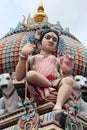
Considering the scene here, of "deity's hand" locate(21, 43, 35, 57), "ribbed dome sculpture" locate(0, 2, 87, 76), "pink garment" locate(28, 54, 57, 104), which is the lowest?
"ribbed dome sculpture" locate(0, 2, 87, 76)

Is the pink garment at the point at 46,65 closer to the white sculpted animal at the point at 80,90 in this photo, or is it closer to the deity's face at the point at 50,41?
the deity's face at the point at 50,41

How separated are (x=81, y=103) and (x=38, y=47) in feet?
5.78

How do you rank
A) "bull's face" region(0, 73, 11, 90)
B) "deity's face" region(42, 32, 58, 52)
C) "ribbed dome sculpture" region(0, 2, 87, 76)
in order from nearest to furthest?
"deity's face" region(42, 32, 58, 52) < "bull's face" region(0, 73, 11, 90) < "ribbed dome sculpture" region(0, 2, 87, 76)

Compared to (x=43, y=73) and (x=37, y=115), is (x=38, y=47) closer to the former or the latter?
(x=43, y=73)

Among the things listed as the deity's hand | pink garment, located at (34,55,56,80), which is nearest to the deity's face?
pink garment, located at (34,55,56,80)

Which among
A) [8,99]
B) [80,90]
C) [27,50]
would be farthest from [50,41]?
[80,90]

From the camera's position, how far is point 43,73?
1349 cm

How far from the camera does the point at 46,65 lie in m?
13.7

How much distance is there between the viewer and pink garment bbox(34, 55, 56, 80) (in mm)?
13500

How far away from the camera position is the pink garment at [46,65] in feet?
44.3

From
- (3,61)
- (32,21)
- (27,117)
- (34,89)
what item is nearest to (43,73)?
(34,89)

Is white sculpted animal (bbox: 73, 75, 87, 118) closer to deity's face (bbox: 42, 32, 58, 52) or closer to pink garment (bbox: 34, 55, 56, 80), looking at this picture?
pink garment (bbox: 34, 55, 56, 80)

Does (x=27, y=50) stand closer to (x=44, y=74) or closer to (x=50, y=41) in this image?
(x=44, y=74)

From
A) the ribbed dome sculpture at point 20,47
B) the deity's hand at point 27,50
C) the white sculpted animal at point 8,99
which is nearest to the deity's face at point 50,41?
the deity's hand at point 27,50
